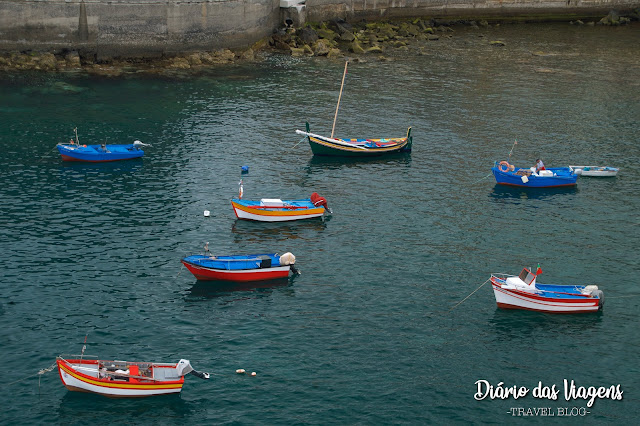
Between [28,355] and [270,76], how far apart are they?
67310 mm

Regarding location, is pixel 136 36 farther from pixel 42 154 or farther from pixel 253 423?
pixel 253 423

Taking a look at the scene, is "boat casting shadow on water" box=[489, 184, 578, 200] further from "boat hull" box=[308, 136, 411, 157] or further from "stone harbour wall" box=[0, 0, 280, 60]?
"stone harbour wall" box=[0, 0, 280, 60]

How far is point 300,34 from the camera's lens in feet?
401

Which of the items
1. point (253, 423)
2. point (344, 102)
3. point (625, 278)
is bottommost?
point (253, 423)

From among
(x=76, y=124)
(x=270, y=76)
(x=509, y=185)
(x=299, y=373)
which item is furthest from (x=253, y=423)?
(x=270, y=76)

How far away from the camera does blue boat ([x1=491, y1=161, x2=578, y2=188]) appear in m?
74.4

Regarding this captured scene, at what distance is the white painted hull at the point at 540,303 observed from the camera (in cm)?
5294

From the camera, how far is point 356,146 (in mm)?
80812

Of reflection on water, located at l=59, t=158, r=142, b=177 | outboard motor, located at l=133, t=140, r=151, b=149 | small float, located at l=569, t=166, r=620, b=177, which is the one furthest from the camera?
outboard motor, located at l=133, t=140, r=151, b=149

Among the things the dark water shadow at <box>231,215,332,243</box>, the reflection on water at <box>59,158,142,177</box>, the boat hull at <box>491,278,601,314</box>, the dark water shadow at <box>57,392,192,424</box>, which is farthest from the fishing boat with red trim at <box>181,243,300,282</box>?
the reflection on water at <box>59,158,142,177</box>

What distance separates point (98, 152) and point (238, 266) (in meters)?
28.7

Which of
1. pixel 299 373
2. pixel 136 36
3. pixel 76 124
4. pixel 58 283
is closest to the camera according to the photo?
pixel 299 373

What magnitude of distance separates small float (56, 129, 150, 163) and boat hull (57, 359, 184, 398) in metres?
36.6

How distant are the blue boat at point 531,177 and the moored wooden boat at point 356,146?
11.5m
